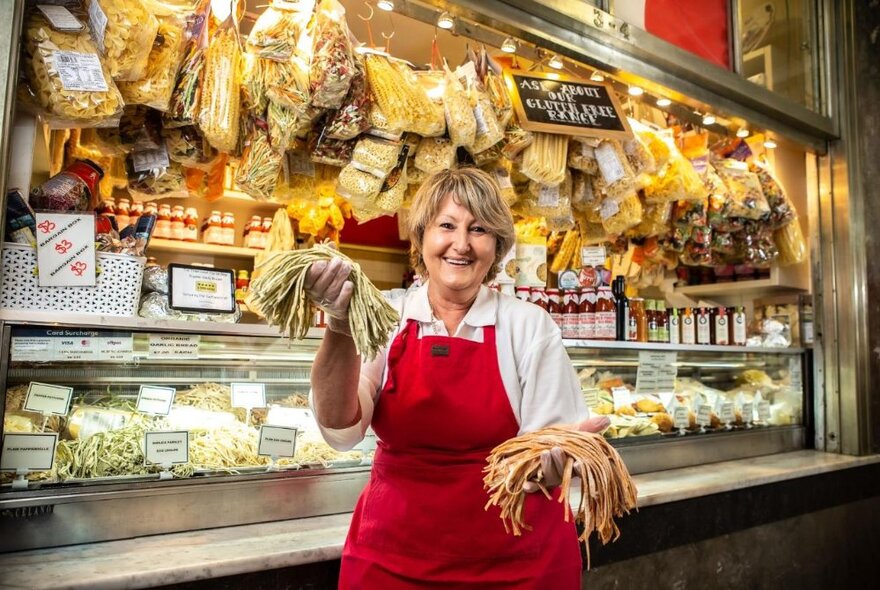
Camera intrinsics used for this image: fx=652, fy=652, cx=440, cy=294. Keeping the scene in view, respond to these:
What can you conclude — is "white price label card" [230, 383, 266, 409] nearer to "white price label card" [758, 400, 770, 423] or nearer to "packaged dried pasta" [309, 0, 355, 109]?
"packaged dried pasta" [309, 0, 355, 109]

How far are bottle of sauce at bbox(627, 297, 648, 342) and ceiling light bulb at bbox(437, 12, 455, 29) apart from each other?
1.60 meters

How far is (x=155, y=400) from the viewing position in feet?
6.58

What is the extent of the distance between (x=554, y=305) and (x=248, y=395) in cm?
157

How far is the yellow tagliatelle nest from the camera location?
3.80ft

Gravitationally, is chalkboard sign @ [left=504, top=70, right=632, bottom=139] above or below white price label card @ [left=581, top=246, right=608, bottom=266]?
above

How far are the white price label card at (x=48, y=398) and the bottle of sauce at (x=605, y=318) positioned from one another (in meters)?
2.18

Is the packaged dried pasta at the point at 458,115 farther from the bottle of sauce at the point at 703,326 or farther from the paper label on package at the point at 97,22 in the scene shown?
the bottle of sauce at the point at 703,326

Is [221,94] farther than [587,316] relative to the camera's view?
No

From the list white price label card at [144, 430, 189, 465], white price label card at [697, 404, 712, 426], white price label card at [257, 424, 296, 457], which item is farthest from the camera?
white price label card at [697, 404, 712, 426]

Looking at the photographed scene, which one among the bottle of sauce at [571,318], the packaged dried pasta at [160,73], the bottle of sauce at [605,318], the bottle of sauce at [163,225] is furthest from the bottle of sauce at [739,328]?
the bottle of sauce at [163,225]

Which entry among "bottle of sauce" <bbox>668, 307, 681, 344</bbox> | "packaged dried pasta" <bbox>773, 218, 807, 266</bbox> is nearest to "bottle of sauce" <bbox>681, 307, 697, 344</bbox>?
"bottle of sauce" <bbox>668, 307, 681, 344</bbox>

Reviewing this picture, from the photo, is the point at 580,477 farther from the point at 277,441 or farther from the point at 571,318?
the point at 571,318

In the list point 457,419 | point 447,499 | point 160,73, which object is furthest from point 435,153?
point 447,499

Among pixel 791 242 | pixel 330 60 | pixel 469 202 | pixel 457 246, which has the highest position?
pixel 330 60
